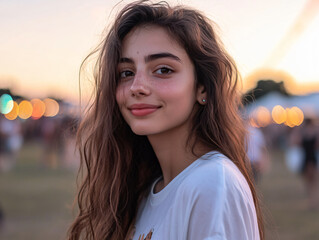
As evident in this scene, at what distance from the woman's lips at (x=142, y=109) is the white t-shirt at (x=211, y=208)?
0.30 metres

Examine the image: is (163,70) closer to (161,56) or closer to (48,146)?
(161,56)

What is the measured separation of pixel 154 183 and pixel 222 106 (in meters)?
0.53

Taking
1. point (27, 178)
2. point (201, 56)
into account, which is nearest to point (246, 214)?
point (201, 56)

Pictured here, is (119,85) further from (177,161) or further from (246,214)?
(246,214)

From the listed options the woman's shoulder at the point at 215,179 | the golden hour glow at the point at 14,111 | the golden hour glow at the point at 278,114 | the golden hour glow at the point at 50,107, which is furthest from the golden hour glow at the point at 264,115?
the golden hour glow at the point at 14,111

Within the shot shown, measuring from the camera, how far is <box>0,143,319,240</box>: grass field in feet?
22.2

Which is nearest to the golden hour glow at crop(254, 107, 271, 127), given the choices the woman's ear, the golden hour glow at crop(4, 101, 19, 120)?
the woman's ear

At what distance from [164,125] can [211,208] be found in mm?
509

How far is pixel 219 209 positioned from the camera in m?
1.34

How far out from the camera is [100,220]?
2.07m

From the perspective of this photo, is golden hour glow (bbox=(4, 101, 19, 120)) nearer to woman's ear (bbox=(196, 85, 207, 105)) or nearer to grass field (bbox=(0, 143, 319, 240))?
grass field (bbox=(0, 143, 319, 240))

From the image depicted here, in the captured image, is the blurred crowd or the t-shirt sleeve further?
the blurred crowd

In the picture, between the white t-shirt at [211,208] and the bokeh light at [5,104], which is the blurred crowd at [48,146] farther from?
the bokeh light at [5,104]

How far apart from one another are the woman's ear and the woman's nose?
0.25 metres
